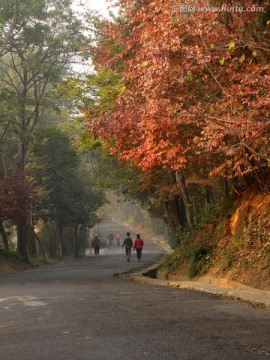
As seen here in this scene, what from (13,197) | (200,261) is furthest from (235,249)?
(13,197)

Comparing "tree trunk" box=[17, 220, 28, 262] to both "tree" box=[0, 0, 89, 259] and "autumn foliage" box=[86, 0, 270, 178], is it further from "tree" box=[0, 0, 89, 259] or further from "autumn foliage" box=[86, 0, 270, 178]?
"autumn foliage" box=[86, 0, 270, 178]

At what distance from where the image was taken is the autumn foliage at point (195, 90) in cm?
1123

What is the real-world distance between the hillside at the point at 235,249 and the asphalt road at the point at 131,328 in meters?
2.92

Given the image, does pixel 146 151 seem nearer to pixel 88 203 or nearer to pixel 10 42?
pixel 10 42

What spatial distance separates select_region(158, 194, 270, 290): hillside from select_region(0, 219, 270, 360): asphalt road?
115 inches

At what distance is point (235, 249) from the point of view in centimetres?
1551

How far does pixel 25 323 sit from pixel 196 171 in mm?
12388

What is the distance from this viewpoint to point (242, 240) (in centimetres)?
1530

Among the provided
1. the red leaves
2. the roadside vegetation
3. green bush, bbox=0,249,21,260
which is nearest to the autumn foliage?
the roadside vegetation

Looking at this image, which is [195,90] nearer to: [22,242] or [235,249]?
[235,249]

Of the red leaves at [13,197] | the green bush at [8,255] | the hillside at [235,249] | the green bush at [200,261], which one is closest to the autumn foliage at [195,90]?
the hillside at [235,249]

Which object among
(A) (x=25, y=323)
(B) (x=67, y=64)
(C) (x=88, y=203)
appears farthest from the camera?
(C) (x=88, y=203)

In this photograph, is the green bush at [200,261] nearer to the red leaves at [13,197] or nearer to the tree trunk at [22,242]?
the red leaves at [13,197]

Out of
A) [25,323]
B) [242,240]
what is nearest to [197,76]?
[242,240]
